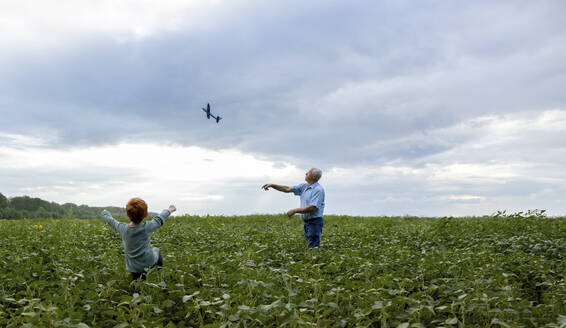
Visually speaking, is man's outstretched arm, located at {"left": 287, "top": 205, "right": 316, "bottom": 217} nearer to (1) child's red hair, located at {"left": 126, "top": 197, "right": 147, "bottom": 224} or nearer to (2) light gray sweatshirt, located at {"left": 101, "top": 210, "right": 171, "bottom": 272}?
(2) light gray sweatshirt, located at {"left": 101, "top": 210, "right": 171, "bottom": 272}

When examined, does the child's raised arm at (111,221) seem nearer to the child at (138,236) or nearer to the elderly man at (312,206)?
the child at (138,236)

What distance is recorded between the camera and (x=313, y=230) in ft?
27.7

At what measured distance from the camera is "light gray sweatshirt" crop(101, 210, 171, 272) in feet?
18.0

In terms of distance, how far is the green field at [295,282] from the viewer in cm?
414

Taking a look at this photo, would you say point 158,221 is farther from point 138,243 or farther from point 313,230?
point 313,230

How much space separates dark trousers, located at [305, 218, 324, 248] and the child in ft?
11.5

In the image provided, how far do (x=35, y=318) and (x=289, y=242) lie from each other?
6.26 metres

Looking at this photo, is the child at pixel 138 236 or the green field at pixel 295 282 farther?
the child at pixel 138 236

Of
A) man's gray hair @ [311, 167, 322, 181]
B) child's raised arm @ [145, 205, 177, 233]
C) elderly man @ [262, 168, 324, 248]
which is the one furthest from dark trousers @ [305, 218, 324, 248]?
child's raised arm @ [145, 205, 177, 233]

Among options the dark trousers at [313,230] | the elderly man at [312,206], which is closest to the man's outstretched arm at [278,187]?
the elderly man at [312,206]

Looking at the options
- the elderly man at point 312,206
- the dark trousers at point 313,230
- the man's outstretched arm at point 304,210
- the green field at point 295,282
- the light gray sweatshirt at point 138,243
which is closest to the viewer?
the green field at point 295,282

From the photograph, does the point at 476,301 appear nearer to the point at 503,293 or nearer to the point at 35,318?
the point at 503,293

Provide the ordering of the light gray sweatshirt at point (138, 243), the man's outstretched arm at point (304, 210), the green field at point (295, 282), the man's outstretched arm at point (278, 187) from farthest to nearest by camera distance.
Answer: the man's outstretched arm at point (278, 187)
the man's outstretched arm at point (304, 210)
the light gray sweatshirt at point (138, 243)
the green field at point (295, 282)

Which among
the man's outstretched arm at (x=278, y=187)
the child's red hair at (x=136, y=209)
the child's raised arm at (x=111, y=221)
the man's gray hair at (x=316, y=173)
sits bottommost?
the child's raised arm at (x=111, y=221)
